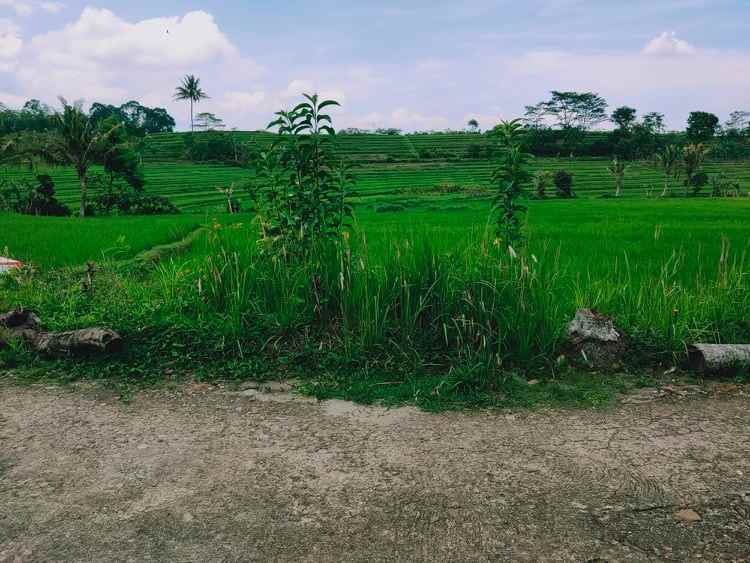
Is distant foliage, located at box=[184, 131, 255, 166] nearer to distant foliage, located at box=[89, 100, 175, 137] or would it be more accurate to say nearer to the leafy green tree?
distant foliage, located at box=[89, 100, 175, 137]

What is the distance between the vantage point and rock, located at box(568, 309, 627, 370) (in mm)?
4008

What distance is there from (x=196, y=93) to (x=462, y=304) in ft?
257

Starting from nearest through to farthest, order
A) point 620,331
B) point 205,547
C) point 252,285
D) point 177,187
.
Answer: point 205,547, point 620,331, point 252,285, point 177,187

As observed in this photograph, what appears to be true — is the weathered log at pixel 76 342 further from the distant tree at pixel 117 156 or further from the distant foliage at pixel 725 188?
the distant foliage at pixel 725 188

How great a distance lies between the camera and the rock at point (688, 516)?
7.55ft

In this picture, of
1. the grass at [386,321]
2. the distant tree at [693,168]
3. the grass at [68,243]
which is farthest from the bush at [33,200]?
the distant tree at [693,168]

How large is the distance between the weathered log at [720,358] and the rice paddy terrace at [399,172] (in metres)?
25.5

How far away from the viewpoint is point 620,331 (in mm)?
4180

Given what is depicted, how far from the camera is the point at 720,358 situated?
3.91m

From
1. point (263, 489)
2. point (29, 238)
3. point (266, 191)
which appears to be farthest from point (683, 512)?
point (29, 238)

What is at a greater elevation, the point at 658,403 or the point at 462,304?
the point at 462,304

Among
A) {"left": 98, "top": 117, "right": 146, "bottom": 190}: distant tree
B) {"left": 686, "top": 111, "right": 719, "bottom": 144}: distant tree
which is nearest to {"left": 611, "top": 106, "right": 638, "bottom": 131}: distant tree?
{"left": 686, "top": 111, "right": 719, "bottom": 144}: distant tree

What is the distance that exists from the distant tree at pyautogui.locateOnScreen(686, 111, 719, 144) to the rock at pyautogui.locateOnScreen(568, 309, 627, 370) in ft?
224

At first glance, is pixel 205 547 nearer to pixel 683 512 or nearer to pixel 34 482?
pixel 34 482
